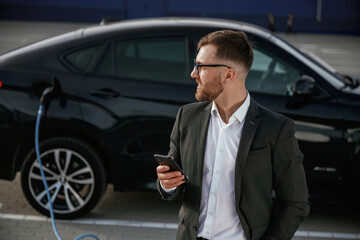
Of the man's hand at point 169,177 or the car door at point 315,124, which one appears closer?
the man's hand at point 169,177

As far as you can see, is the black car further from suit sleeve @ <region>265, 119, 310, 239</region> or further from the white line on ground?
suit sleeve @ <region>265, 119, 310, 239</region>

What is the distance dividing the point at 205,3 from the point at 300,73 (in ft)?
52.0

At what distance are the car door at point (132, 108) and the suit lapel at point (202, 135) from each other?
2.30 meters

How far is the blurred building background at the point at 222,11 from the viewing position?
2031cm

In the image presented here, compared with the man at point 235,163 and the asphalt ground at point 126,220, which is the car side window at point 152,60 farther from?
the man at point 235,163

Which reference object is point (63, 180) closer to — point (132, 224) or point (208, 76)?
point (132, 224)

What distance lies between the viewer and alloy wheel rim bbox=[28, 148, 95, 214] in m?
5.07

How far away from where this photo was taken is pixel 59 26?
20.2 metres

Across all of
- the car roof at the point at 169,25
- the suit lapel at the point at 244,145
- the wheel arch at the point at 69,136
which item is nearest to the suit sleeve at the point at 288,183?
the suit lapel at the point at 244,145

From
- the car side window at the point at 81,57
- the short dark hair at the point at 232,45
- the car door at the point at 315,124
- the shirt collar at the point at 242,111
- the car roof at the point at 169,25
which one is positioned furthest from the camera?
the car roof at the point at 169,25

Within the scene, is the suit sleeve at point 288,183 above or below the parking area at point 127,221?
above

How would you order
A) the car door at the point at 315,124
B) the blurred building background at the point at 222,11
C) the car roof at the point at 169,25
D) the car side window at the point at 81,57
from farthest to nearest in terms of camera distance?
the blurred building background at the point at 222,11, the car roof at the point at 169,25, the car side window at the point at 81,57, the car door at the point at 315,124

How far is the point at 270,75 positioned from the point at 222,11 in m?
15.7

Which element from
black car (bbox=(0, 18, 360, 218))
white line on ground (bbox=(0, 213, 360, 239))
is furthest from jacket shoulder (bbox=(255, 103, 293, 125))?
white line on ground (bbox=(0, 213, 360, 239))
